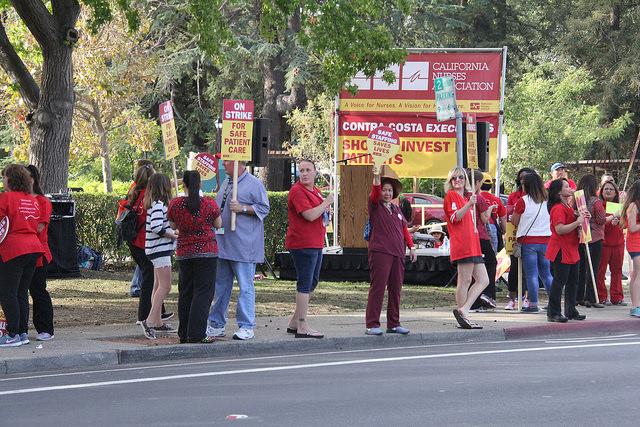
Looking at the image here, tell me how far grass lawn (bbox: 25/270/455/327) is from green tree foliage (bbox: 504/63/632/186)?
26.7 m

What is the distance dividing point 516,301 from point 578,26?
41063 millimetres

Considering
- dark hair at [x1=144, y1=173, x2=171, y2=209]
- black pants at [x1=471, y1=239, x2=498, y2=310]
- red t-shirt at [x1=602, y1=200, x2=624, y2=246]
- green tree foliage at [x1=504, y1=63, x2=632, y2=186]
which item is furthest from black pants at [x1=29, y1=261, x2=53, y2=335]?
green tree foliage at [x1=504, y1=63, x2=632, y2=186]

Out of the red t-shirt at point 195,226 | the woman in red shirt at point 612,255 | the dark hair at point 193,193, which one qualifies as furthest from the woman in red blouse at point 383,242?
the woman in red shirt at point 612,255

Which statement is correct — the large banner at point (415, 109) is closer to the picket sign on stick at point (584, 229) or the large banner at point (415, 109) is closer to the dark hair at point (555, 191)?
the picket sign on stick at point (584, 229)

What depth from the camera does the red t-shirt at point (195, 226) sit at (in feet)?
40.3

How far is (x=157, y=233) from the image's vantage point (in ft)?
42.0

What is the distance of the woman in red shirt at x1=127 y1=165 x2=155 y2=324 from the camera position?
43.9 ft

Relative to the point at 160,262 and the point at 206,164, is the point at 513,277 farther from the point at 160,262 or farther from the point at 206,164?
the point at 160,262

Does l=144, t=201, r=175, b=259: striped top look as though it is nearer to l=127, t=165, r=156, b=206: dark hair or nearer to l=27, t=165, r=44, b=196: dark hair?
l=127, t=165, r=156, b=206: dark hair

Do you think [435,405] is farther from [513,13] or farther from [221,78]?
[513,13]

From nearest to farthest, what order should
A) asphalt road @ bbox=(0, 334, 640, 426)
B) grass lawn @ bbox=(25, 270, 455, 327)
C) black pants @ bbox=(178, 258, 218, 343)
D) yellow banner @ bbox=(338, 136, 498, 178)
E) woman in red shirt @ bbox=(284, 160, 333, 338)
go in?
asphalt road @ bbox=(0, 334, 640, 426)
black pants @ bbox=(178, 258, 218, 343)
woman in red shirt @ bbox=(284, 160, 333, 338)
grass lawn @ bbox=(25, 270, 455, 327)
yellow banner @ bbox=(338, 136, 498, 178)

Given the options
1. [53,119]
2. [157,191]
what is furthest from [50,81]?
[157,191]

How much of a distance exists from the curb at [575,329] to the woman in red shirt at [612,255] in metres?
2.50

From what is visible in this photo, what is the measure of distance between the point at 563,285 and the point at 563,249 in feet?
1.51
